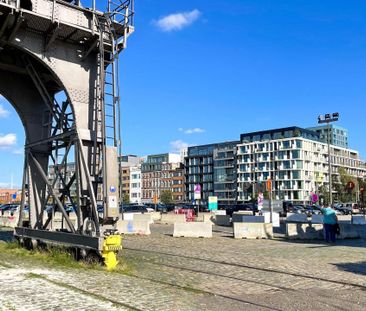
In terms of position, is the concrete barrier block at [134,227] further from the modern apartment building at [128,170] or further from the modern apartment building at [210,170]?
the modern apartment building at [128,170]

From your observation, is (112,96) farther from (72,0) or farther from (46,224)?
(46,224)

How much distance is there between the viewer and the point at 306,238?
75.8ft

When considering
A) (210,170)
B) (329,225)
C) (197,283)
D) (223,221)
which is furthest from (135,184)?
(197,283)

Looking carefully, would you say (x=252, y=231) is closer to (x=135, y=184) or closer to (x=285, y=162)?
(x=285, y=162)

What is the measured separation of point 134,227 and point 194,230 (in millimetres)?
3970

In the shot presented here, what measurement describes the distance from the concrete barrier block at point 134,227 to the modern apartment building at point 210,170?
118 m

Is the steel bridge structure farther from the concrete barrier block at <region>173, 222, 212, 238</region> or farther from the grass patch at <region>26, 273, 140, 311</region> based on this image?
the concrete barrier block at <region>173, 222, 212, 238</region>

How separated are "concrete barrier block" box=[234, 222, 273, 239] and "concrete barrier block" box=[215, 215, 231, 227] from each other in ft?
40.4

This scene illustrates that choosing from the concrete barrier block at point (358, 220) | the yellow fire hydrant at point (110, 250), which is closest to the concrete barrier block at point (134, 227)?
the yellow fire hydrant at point (110, 250)

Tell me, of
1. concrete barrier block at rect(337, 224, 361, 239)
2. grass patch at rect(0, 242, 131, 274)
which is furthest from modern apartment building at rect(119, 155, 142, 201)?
grass patch at rect(0, 242, 131, 274)

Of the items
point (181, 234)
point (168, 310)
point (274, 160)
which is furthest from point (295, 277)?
point (274, 160)

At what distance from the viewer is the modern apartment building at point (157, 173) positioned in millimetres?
168000

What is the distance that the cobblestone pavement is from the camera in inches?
319

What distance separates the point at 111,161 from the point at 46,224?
188 inches
